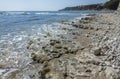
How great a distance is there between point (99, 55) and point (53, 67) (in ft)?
8.09

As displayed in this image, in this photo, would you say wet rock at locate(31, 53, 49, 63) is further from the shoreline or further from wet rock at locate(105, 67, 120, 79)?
wet rock at locate(105, 67, 120, 79)

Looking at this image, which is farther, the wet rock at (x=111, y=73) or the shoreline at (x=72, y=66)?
the shoreline at (x=72, y=66)

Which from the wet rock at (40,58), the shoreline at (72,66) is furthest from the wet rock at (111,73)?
the wet rock at (40,58)

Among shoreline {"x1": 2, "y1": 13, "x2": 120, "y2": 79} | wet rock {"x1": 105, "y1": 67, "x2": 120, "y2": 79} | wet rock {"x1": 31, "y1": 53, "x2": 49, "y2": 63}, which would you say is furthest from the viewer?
wet rock {"x1": 31, "y1": 53, "x2": 49, "y2": 63}

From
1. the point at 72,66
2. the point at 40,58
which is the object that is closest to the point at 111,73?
the point at 72,66

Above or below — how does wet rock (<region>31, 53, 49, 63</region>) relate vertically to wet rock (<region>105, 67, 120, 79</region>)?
below

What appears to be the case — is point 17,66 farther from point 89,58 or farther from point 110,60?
point 110,60

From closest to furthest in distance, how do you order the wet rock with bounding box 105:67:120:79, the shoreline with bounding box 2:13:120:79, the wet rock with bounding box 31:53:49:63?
the wet rock with bounding box 105:67:120:79
the shoreline with bounding box 2:13:120:79
the wet rock with bounding box 31:53:49:63

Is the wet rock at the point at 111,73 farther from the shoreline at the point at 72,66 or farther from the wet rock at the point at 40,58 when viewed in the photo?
the wet rock at the point at 40,58

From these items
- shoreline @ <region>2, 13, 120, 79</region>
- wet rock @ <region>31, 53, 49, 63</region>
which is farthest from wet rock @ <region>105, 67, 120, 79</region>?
wet rock @ <region>31, 53, 49, 63</region>

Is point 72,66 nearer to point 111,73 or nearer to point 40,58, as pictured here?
point 111,73

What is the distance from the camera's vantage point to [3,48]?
14273mm

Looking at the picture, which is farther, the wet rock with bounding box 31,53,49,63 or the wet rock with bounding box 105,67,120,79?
the wet rock with bounding box 31,53,49,63

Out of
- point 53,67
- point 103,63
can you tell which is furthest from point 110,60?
point 53,67
